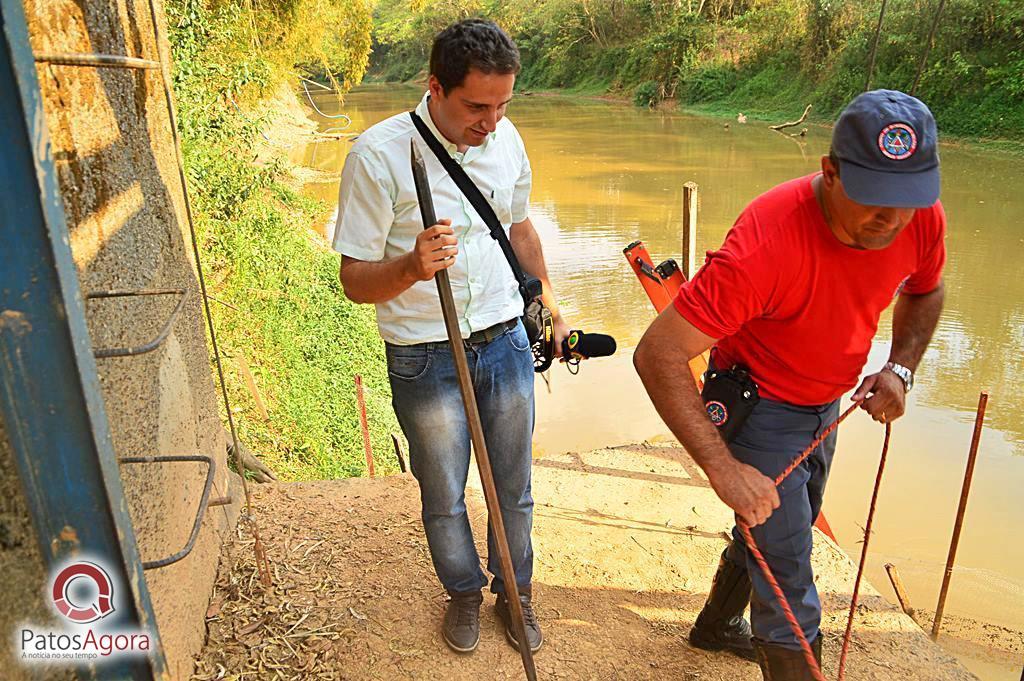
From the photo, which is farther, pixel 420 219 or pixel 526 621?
pixel 526 621

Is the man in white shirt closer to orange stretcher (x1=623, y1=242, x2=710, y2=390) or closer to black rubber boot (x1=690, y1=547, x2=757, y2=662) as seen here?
black rubber boot (x1=690, y1=547, x2=757, y2=662)

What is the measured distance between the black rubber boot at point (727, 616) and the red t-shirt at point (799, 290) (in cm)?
72

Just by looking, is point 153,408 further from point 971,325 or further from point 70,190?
point 971,325

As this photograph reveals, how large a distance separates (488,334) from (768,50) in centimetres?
2681

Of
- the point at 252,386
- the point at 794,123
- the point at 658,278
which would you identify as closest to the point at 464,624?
the point at 658,278

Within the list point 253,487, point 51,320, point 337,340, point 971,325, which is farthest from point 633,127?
point 51,320

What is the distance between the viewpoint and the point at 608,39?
35719 mm

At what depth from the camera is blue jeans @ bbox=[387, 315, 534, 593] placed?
2.19 meters

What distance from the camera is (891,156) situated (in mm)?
1681

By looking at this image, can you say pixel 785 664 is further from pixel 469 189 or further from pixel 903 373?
pixel 469 189

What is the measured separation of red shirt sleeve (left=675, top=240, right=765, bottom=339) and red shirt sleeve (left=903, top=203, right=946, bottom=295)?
506 mm

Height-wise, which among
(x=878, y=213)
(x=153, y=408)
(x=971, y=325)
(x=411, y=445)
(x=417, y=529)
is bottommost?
(x=971, y=325)

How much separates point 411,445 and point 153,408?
738 millimetres

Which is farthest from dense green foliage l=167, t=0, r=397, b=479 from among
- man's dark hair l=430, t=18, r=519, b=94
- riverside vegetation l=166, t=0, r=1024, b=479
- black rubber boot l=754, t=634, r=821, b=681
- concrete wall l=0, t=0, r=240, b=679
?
black rubber boot l=754, t=634, r=821, b=681
